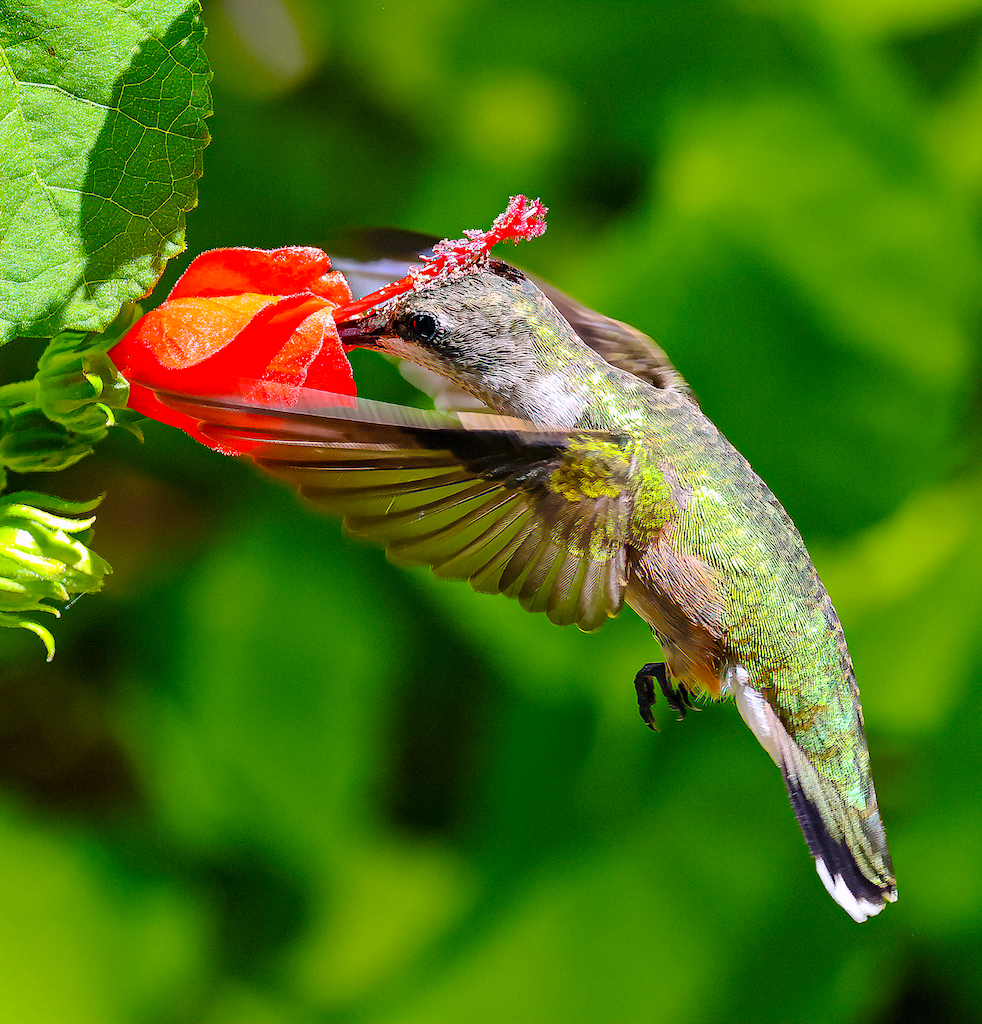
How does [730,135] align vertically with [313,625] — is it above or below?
above

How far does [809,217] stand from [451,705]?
0.74 meters

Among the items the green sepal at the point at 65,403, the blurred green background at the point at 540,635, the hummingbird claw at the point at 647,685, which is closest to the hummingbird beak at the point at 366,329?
the green sepal at the point at 65,403

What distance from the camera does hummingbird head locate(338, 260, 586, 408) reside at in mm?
657

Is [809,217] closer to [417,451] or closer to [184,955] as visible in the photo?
[417,451]

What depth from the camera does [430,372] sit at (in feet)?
2.42

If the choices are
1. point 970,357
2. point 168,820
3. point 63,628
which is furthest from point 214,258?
point 970,357

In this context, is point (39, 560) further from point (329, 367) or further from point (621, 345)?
point (621, 345)

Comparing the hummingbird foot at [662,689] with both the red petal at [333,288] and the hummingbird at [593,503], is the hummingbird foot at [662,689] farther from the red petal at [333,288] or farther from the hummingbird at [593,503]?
the red petal at [333,288]

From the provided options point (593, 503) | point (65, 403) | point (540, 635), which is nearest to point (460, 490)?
point (593, 503)

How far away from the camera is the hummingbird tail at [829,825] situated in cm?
79

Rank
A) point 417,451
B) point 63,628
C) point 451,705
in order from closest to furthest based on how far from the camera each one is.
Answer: point 417,451 → point 63,628 → point 451,705

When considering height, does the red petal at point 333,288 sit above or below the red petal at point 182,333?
above

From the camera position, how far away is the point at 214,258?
0.61 m

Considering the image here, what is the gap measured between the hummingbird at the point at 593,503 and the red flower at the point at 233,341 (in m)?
0.05
